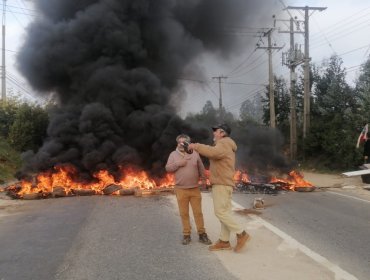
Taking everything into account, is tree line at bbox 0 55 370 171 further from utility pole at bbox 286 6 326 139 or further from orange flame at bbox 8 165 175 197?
orange flame at bbox 8 165 175 197

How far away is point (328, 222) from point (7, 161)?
1807 centimetres

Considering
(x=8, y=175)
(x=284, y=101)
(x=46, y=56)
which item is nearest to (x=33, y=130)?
(x=8, y=175)

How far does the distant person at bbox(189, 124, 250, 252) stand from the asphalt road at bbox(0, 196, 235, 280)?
0.39 m

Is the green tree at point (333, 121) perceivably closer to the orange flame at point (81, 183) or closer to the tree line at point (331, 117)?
the tree line at point (331, 117)

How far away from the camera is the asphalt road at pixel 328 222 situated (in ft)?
19.5

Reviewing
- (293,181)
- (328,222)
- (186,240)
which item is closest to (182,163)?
(186,240)

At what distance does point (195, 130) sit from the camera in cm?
1630

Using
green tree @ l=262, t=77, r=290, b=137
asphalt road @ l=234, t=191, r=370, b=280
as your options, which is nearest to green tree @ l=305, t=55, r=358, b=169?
green tree @ l=262, t=77, r=290, b=137

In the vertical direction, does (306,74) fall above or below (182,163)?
above

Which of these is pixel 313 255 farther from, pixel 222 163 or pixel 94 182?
pixel 94 182

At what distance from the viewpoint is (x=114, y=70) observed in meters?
17.2

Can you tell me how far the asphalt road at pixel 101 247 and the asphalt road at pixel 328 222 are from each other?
1.75 meters

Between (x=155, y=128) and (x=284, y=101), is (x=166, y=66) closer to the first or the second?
(x=155, y=128)

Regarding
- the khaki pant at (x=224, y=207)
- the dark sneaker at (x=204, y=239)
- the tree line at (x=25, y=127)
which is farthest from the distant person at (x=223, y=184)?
the tree line at (x=25, y=127)
